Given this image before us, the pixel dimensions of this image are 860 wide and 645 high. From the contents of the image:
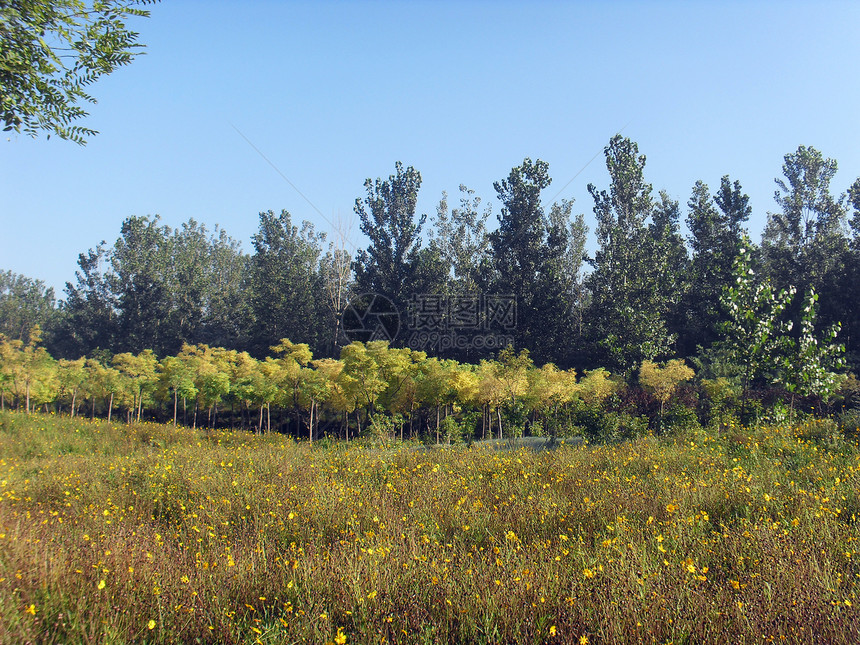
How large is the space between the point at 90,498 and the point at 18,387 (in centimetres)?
2583

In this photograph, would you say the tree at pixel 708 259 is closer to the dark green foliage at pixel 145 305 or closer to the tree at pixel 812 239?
the tree at pixel 812 239

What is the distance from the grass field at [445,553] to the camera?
9.73 ft

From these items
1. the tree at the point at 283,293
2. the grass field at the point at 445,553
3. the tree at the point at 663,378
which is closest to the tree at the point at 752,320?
the grass field at the point at 445,553

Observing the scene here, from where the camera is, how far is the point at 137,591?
133 inches

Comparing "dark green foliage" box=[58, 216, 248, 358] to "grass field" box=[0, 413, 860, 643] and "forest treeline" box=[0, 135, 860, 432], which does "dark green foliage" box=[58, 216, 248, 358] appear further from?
"grass field" box=[0, 413, 860, 643]

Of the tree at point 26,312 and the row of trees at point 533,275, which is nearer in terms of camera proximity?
the row of trees at point 533,275

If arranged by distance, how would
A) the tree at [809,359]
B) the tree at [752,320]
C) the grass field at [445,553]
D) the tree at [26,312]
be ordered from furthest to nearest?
the tree at [26,312]
the tree at [752,320]
the tree at [809,359]
the grass field at [445,553]

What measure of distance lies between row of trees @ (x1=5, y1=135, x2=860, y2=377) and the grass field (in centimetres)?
1988

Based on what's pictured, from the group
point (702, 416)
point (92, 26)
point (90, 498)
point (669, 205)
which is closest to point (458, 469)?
point (90, 498)

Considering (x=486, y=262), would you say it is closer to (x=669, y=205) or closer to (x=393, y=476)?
(x=669, y=205)

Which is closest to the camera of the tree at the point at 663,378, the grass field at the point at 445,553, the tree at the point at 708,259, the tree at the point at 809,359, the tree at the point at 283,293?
the grass field at the point at 445,553

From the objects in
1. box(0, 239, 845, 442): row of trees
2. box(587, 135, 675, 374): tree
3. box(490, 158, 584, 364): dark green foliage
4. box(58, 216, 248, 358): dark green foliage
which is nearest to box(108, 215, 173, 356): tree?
box(58, 216, 248, 358): dark green foliage

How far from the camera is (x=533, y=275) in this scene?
34.8 meters

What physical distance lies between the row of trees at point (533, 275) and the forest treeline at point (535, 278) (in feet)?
0.34
